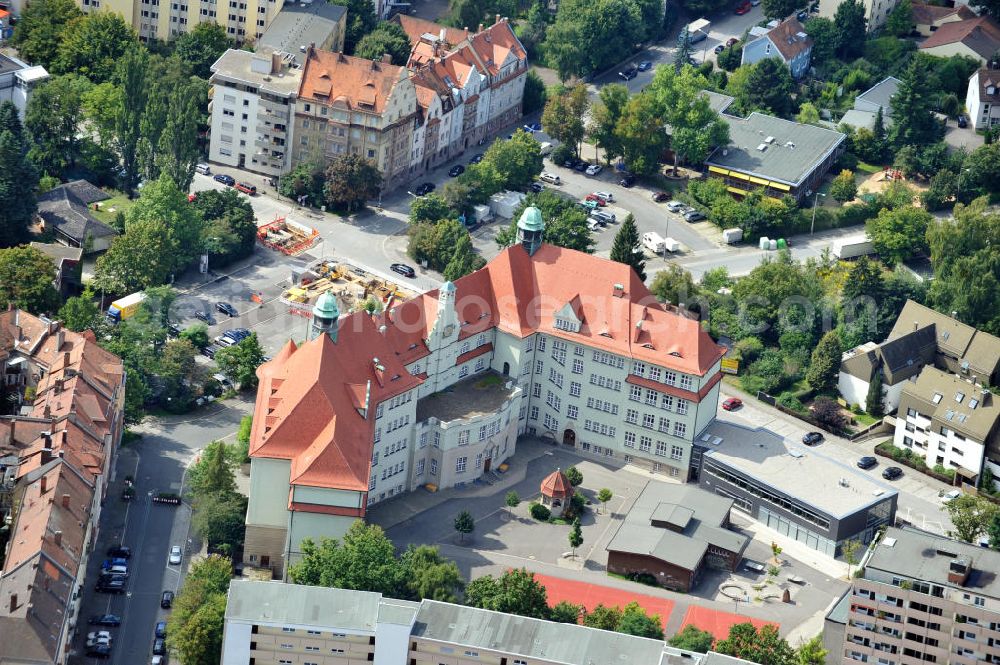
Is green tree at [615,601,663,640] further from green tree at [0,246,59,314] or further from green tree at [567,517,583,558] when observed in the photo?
green tree at [0,246,59,314]

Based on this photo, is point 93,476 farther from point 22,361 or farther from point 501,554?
point 501,554

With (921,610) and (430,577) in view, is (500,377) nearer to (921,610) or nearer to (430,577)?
(430,577)

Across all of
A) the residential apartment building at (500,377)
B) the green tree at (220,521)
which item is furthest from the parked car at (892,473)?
the green tree at (220,521)

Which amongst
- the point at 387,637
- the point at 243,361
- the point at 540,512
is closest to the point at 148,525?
the point at 243,361

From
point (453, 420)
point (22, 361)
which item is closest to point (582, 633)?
point (453, 420)

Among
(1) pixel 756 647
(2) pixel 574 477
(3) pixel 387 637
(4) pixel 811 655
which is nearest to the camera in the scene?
(3) pixel 387 637

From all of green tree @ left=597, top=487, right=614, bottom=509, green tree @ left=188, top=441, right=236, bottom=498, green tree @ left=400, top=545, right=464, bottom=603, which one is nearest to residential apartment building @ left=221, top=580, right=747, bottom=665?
green tree @ left=400, top=545, right=464, bottom=603
